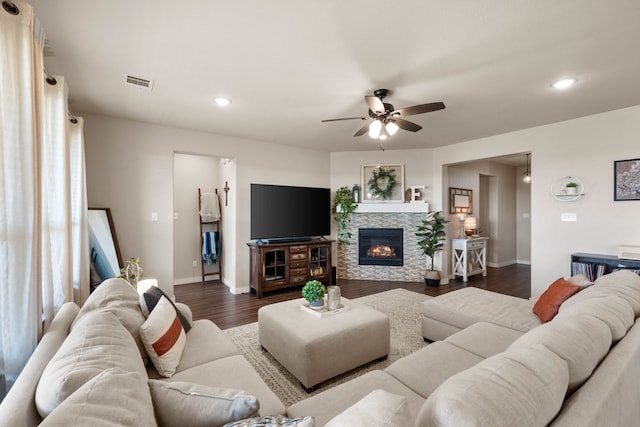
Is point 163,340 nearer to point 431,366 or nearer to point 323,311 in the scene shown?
point 323,311

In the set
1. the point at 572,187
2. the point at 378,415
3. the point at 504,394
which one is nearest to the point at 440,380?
the point at 504,394

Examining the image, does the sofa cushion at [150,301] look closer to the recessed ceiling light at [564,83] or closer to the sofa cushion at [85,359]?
the sofa cushion at [85,359]

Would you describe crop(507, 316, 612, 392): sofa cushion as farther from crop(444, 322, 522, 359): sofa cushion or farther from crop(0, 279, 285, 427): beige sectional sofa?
crop(0, 279, 285, 427): beige sectional sofa

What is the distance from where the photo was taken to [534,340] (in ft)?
3.45

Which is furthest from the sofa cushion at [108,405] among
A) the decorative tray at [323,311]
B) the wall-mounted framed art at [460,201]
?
the wall-mounted framed art at [460,201]

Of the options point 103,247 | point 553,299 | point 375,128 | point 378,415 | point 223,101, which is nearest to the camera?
point 378,415

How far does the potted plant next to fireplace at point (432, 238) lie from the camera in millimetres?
5059

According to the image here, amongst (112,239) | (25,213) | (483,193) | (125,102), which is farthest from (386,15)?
(483,193)

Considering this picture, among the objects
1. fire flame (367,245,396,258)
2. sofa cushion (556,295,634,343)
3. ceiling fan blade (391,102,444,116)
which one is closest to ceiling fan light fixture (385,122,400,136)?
ceiling fan blade (391,102,444,116)

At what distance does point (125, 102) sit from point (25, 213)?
2.21 meters

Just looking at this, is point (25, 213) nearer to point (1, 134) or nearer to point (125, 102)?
point (1, 134)

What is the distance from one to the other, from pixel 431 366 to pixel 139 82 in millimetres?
3310

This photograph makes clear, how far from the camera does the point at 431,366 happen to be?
1598mm

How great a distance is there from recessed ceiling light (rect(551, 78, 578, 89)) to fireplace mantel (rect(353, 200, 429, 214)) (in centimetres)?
274
